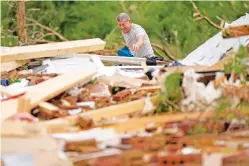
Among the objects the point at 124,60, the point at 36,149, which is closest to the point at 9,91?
the point at 36,149

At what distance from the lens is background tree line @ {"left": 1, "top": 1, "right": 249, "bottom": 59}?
60.8 feet

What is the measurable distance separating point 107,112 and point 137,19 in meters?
13.5

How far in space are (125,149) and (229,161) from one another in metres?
0.72

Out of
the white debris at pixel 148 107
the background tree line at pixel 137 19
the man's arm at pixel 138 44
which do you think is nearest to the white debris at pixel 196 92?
the white debris at pixel 148 107

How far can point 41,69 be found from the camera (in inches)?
332

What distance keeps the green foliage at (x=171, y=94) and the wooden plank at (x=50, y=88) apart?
37.9 inches

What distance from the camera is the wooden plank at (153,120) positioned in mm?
5555

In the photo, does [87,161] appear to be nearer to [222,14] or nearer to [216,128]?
[216,128]

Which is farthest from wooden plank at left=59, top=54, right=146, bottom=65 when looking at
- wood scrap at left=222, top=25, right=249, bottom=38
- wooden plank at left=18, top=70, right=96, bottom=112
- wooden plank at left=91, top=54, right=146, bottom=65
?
wooden plank at left=18, top=70, right=96, bottom=112

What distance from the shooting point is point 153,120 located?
18.8ft

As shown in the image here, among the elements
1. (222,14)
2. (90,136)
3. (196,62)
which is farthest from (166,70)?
(222,14)

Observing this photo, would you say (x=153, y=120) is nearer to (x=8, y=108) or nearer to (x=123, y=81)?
(x=8, y=108)

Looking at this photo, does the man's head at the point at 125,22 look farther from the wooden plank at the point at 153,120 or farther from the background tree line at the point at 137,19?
the background tree line at the point at 137,19

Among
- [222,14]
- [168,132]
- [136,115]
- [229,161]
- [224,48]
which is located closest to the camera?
[229,161]
